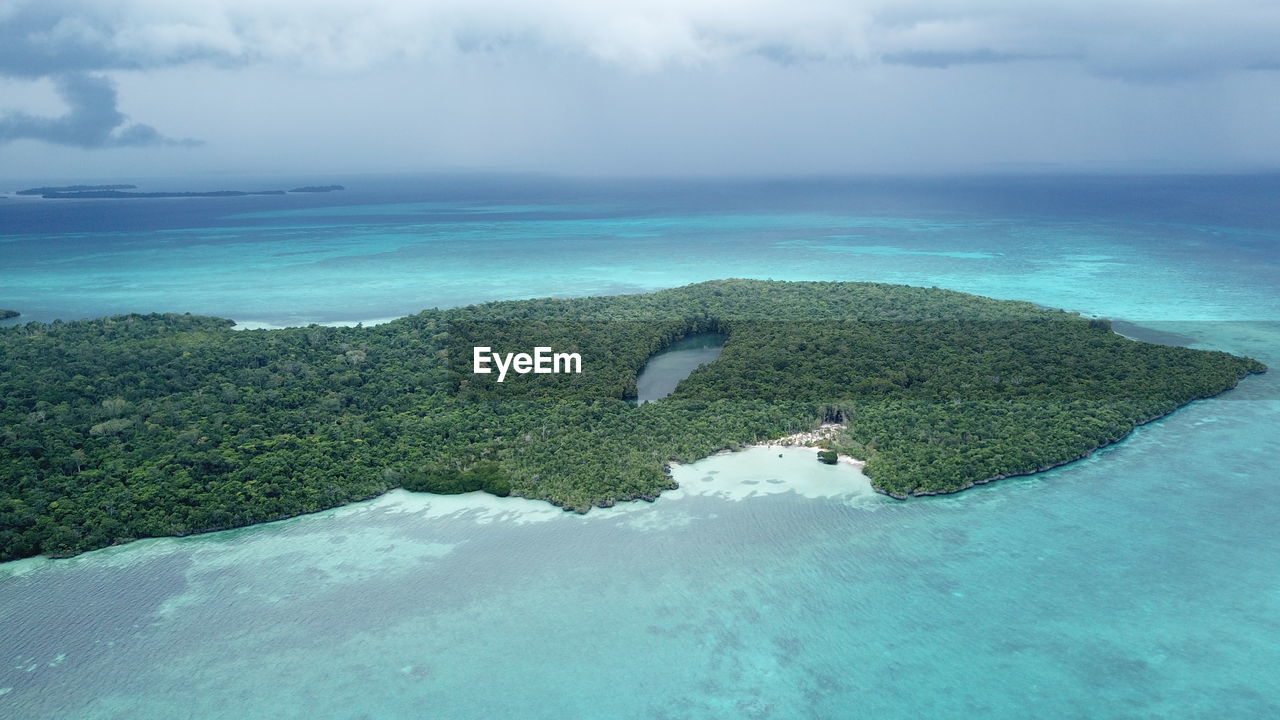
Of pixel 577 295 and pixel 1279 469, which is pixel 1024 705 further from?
pixel 577 295

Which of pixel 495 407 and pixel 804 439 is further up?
pixel 495 407

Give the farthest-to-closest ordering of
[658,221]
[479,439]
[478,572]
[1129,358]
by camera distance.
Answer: [658,221] → [1129,358] → [479,439] → [478,572]

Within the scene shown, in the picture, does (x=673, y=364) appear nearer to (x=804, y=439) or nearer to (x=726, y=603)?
(x=804, y=439)

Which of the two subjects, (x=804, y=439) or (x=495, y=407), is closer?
(x=804, y=439)

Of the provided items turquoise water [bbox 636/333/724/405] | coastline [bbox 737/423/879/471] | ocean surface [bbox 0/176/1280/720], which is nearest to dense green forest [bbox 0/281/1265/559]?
coastline [bbox 737/423/879/471]

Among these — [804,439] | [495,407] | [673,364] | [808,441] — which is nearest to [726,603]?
[808,441]

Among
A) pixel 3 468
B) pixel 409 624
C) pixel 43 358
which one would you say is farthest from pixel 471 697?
pixel 43 358
